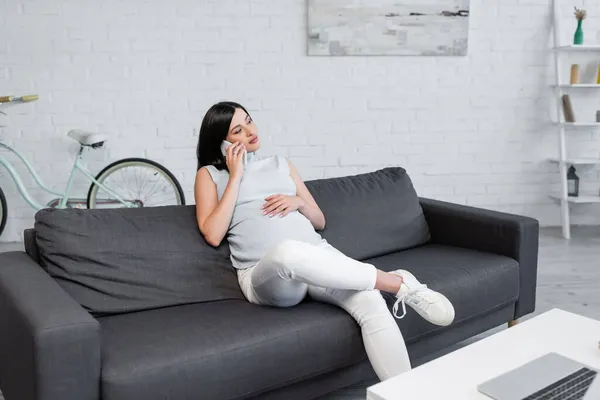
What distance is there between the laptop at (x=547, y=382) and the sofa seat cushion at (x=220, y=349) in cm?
56

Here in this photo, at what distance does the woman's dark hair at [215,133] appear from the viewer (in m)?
2.33

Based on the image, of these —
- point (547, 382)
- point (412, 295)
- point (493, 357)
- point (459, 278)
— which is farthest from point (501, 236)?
point (547, 382)

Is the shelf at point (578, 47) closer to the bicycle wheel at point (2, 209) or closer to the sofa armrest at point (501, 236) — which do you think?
the sofa armrest at point (501, 236)

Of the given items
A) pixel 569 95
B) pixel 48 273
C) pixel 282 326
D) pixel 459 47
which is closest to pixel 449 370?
pixel 282 326

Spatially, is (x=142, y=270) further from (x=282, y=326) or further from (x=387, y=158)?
(x=387, y=158)

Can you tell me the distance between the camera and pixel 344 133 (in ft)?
14.7

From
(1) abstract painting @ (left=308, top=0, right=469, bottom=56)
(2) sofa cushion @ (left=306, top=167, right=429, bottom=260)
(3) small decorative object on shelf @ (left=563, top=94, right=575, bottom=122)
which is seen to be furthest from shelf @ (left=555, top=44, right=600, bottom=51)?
(2) sofa cushion @ (left=306, top=167, right=429, bottom=260)

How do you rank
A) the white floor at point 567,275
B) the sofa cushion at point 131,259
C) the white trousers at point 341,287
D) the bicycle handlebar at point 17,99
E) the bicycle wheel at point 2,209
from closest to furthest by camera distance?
the white trousers at point 341,287, the sofa cushion at point 131,259, the white floor at point 567,275, the bicycle handlebar at point 17,99, the bicycle wheel at point 2,209

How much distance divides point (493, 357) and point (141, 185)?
10.2 ft

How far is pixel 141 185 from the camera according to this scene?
4.27 meters

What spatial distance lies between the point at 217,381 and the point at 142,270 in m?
0.56

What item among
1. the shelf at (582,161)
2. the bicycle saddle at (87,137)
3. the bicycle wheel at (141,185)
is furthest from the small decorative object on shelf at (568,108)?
the bicycle saddle at (87,137)

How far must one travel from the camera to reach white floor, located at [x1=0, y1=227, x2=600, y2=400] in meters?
2.99

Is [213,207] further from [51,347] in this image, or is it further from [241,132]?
[51,347]
